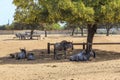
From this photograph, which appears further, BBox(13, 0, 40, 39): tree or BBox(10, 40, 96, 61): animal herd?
BBox(13, 0, 40, 39): tree

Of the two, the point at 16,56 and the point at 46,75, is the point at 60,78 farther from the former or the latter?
the point at 16,56

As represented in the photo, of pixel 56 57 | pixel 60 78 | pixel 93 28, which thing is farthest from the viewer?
pixel 93 28

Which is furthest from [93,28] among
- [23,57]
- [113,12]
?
[23,57]

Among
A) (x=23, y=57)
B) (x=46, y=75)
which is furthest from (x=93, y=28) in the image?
(x=46, y=75)

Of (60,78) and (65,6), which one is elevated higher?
(65,6)

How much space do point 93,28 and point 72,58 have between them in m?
5.73

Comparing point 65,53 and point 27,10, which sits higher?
point 27,10

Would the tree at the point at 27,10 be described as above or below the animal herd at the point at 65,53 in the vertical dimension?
above

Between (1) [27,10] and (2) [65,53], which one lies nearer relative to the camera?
(2) [65,53]

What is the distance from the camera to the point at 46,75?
16.8 meters

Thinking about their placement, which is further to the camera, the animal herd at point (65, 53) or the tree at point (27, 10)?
the tree at point (27, 10)

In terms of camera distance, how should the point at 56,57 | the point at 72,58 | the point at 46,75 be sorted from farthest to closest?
1. the point at 56,57
2. the point at 72,58
3. the point at 46,75

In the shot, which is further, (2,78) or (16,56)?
Answer: (16,56)

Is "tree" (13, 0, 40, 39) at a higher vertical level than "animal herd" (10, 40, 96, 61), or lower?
higher
